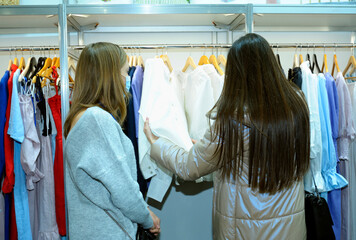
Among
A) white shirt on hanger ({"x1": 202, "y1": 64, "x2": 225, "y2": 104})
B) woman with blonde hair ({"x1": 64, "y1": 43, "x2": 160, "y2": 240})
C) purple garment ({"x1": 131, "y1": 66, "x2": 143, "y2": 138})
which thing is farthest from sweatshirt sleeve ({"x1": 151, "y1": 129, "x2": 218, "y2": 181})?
white shirt on hanger ({"x1": 202, "y1": 64, "x2": 225, "y2": 104})

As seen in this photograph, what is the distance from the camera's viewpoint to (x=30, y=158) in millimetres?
2029

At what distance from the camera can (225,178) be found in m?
1.37

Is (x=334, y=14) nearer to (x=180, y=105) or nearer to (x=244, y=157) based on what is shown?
(x=180, y=105)

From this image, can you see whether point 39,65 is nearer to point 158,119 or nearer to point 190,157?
point 158,119

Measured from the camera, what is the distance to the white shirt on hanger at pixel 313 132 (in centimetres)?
203

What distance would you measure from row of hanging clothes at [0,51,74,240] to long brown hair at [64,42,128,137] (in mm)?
846

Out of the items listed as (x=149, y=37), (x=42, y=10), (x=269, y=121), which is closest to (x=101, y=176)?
(x=269, y=121)

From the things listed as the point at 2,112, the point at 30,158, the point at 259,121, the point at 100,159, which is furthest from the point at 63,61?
the point at 259,121

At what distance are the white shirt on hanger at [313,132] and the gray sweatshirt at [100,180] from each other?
1.24 metres

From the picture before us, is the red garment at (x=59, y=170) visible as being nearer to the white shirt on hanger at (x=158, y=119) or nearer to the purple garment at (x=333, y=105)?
the white shirt on hanger at (x=158, y=119)

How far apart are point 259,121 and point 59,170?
1.45m

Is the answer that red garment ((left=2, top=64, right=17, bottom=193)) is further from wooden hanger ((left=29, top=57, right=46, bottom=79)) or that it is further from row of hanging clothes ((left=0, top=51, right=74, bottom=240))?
wooden hanger ((left=29, top=57, right=46, bottom=79))

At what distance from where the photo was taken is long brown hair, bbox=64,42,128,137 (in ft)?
4.26

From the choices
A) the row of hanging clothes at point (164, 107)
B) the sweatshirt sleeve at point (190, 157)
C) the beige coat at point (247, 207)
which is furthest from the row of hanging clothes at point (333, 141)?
the sweatshirt sleeve at point (190, 157)
